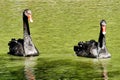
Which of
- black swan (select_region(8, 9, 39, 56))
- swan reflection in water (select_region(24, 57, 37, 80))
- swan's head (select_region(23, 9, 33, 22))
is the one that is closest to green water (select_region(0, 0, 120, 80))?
swan reflection in water (select_region(24, 57, 37, 80))

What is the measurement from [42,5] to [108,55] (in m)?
→ 19.1

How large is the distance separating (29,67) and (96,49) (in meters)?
2.50

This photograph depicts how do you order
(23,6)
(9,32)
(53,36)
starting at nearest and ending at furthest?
(53,36) < (9,32) < (23,6)

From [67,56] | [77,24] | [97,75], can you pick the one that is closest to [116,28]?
[77,24]

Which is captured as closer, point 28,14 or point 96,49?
point 96,49

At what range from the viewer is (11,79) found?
12422 millimetres

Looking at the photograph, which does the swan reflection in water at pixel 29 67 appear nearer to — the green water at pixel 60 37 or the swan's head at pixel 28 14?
→ the green water at pixel 60 37

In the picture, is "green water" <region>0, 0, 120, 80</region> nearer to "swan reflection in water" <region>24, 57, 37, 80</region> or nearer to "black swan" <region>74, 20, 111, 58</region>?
"swan reflection in water" <region>24, 57, 37, 80</region>

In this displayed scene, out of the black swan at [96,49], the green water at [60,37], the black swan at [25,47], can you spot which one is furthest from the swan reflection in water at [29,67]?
the black swan at [96,49]

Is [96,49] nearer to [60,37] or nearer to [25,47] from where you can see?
[25,47]

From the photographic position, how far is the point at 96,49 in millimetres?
15312

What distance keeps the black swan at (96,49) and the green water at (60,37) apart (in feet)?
0.70

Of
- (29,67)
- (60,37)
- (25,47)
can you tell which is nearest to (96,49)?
(25,47)

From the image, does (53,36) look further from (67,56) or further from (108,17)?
(108,17)
